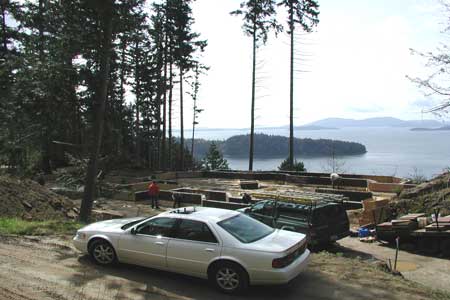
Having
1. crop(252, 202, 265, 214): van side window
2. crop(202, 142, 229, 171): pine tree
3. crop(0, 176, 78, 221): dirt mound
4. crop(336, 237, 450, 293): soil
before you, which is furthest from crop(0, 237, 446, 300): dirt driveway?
crop(202, 142, 229, 171): pine tree

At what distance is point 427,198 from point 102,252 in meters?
14.3

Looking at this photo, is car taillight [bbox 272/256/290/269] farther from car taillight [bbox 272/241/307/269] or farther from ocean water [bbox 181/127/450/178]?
ocean water [bbox 181/127/450/178]

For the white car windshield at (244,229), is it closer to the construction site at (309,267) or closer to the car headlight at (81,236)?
the construction site at (309,267)

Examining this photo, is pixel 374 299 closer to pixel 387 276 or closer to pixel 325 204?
pixel 387 276

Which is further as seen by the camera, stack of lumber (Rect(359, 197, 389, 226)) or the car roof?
stack of lumber (Rect(359, 197, 389, 226))

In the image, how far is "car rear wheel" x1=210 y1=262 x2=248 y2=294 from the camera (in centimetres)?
679

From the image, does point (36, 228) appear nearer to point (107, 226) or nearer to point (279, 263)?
point (107, 226)

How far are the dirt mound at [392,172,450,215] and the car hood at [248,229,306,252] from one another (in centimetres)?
1059

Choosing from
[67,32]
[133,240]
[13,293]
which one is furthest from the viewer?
[67,32]

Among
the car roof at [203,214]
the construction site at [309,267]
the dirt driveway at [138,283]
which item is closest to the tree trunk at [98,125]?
the construction site at [309,267]

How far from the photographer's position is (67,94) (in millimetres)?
14727

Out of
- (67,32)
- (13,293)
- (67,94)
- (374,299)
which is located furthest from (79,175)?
(374,299)

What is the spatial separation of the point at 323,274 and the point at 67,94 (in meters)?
10.9

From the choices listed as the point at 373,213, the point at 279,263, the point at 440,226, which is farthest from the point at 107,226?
the point at 373,213
